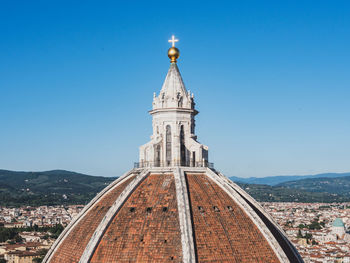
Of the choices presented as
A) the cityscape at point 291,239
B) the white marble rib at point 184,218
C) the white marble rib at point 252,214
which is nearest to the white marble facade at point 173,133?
the white marble rib at point 252,214

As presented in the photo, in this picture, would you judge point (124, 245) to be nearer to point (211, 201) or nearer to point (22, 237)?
point (211, 201)

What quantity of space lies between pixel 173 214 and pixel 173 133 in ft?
15.7

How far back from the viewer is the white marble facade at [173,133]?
23.0 metres

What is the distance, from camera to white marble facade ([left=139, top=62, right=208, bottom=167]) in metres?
23.0

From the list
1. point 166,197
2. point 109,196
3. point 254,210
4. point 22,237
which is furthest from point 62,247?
point 22,237

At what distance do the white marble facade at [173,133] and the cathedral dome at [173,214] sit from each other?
4 cm

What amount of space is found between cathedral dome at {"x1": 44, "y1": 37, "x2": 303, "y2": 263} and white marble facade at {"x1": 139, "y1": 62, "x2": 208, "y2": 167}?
0.13ft

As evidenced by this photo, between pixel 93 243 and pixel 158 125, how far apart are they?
6.51 meters

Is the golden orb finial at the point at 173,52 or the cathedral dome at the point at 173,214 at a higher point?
the golden orb finial at the point at 173,52

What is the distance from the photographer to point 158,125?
23.4 meters

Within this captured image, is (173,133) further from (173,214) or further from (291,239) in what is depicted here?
(291,239)

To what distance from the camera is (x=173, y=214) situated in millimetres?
Result: 19359

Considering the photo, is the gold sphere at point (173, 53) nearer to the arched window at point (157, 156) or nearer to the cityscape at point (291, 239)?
the arched window at point (157, 156)

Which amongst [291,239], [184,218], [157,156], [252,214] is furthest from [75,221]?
[291,239]
